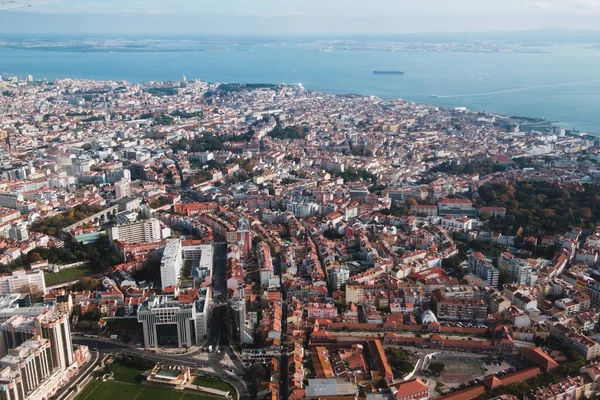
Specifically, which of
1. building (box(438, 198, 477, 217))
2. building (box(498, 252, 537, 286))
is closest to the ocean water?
building (box(438, 198, 477, 217))

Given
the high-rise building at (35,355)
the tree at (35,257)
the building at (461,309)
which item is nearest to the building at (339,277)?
the building at (461,309)

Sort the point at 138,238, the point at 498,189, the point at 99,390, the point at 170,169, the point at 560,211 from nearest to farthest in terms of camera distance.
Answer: the point at 99,390
the point at 138,238
the point at 560,211
the point at 498,189
the point at 170,169

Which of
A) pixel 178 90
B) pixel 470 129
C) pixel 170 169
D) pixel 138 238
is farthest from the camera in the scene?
pixel 178 90

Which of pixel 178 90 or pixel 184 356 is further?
pixel 178 90

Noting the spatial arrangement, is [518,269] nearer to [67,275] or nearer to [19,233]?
[67,275]

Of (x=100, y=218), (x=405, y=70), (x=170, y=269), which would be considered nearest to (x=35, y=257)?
(x=100, y=218)

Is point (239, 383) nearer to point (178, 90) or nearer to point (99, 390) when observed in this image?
point (99, 390)

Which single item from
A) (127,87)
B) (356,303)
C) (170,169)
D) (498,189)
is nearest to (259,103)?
(127,87)
